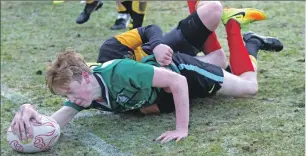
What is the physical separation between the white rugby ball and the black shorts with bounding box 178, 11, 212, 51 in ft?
3.07

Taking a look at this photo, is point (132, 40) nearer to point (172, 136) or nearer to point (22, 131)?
point (172, 136)

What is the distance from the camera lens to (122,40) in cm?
292

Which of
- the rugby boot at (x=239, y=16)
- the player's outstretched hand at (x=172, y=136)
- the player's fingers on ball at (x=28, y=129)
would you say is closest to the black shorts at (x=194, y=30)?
the rugby boot at (x=239, y=16)

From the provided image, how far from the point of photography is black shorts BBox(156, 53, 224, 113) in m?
2.82

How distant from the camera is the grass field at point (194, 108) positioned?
243 centimetres

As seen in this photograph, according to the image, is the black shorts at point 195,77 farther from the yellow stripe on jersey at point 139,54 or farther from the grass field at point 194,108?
the yellow stripe on jersey at point 139,54

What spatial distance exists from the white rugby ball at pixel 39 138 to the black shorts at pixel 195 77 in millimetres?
562

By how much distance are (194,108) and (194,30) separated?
0.42 m

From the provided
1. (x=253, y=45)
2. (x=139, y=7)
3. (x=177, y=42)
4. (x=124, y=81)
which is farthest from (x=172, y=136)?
(x=139, y=7)

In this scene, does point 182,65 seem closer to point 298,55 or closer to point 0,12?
point 298,55

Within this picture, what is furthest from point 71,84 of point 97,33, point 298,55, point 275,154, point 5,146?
point 97,33

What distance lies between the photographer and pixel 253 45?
11.0 ft

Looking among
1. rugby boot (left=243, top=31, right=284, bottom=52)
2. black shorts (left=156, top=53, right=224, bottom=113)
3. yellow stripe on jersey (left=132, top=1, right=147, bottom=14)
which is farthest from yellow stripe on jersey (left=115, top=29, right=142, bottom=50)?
yellow stripe on jersey (left=132, top=1, right=147, bottom=14)

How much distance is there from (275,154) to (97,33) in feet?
9.58
